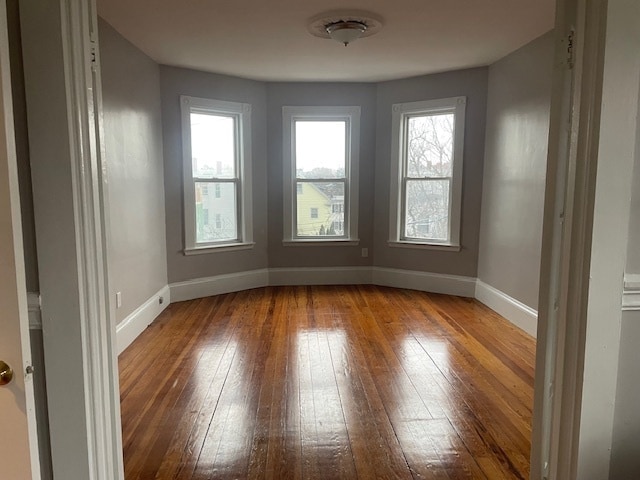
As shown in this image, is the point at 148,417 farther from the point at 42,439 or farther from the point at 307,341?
the point at 307,341

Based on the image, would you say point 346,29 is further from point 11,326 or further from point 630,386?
point 11,326

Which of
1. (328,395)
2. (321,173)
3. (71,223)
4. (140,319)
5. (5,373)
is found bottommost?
(328,395)

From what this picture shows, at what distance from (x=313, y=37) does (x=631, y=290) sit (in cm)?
312

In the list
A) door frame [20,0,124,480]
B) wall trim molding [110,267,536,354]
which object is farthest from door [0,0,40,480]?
wall trim molding [110,267,536,354]

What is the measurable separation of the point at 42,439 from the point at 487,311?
4.11 metres

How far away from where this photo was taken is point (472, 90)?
4.85 meters

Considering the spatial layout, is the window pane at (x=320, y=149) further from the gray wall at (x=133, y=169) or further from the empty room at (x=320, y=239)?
the gray wall at (x=133, y=169)

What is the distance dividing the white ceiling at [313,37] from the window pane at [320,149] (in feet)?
2.38

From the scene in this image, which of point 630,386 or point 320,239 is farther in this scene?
point 320,239

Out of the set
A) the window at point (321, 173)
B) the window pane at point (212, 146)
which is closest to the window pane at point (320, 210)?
the window at point (321, 173)

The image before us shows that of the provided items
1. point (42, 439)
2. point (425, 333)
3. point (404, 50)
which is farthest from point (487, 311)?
point (42, 439)

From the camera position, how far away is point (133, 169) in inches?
152

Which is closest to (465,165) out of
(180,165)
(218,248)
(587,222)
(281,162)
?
(281,162)

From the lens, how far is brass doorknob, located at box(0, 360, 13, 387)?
3.52ft
